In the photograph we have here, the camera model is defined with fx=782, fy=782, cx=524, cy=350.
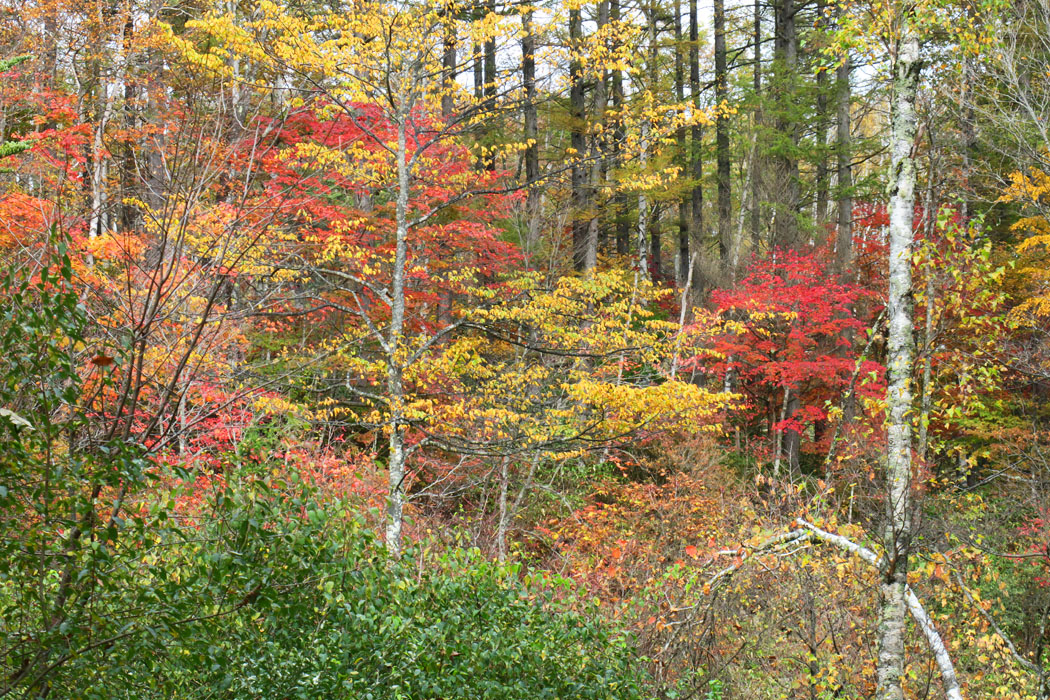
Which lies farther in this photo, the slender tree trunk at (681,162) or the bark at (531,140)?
the slender tree trunk at (681,162)

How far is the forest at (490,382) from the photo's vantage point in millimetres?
3463

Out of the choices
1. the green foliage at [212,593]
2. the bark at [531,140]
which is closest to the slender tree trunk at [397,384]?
the bark at [531,140]

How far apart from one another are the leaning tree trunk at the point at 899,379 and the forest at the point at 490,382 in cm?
2

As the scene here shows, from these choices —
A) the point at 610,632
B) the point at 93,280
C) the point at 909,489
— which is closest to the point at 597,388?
the point at 610,632

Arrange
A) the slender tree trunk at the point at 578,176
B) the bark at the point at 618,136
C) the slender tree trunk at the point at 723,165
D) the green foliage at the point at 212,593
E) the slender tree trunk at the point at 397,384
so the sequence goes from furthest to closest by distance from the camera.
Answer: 1. the slender tree trunk at the point at 723,165
2. the bark at the point at 618,136
3. the slender tree trunk at the point at 578,176
4. the slender tree trunk at the point at 397,384
5. the green foliage at the point at 212,593

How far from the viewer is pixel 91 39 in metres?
14.0

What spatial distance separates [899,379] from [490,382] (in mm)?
6431

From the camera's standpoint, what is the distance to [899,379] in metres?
5.29

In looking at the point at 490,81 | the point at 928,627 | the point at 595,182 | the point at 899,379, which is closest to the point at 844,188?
the point at 595,182

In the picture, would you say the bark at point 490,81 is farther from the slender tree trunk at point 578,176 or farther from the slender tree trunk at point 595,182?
the slender tree trunk at point 595,182

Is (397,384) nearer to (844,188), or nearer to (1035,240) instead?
(1035,240)

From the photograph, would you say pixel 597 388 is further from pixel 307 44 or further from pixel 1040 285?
pixel 1040 285

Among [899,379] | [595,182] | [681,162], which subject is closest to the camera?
[899,379]

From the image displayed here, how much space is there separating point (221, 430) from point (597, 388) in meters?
→ 4.61
